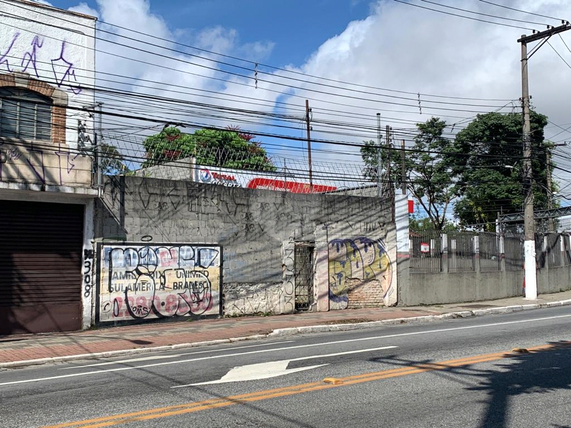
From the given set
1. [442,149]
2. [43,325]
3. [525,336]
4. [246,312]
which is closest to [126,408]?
[525,336]

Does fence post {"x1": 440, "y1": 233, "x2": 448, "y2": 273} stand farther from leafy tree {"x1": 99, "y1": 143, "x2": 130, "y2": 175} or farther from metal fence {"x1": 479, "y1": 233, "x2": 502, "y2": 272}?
leafy tree {"x1": 99, "y1": 143, "x2": 130, "y2": 175}

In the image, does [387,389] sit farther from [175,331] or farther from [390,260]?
[390,260]

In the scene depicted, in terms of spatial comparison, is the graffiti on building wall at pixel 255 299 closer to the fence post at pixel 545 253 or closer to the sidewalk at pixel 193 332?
the sidewalk at pixel 193 332

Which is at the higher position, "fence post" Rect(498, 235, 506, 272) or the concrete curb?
"fence post" Rect(498, 235, 506, 272)

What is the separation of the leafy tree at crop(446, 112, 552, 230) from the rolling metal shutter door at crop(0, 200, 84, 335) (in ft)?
101

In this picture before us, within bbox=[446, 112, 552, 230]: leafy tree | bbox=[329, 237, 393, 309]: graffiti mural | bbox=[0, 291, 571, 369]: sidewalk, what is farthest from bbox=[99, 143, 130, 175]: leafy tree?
bbox=[446, 112, 552, 230]: leafy tree

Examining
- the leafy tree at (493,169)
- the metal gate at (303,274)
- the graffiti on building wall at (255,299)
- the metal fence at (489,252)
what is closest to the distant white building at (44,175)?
the graffiti on building wall at (255,299)

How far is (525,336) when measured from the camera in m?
12.0

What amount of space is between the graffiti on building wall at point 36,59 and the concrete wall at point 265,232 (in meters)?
3.19

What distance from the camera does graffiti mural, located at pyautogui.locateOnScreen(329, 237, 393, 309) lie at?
20.3 metres

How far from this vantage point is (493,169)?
41.4m

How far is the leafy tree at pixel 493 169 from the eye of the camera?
4047 cm

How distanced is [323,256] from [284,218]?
1.95m

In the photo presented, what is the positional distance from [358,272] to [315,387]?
1365cm
